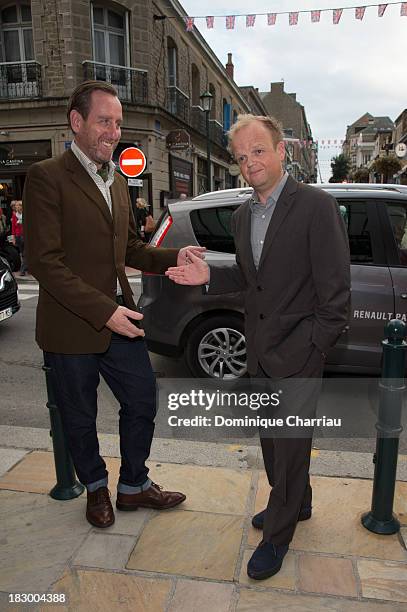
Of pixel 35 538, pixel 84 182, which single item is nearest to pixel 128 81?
pixel 84 182

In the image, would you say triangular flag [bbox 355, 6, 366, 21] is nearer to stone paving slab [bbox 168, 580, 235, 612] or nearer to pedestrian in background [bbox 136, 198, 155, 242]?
pedestrian in background [bbox 136, 198, 155, 242]

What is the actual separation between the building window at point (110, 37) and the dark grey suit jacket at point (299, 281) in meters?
17.5

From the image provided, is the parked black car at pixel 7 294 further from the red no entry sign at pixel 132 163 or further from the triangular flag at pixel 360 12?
the triangular flag at pixel 360 12

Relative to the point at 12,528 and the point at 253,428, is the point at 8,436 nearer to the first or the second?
the point at 12,528

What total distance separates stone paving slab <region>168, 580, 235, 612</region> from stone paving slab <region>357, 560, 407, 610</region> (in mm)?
573

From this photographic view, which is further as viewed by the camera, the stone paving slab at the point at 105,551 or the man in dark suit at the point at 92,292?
the stone paving slab at the point at 105,551

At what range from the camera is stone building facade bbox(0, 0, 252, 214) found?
1622cm

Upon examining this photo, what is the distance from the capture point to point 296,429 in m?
2.12

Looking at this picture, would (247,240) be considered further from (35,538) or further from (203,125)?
(203,125)

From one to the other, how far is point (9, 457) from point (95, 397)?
1178 millimetres

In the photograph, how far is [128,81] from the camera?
17.7 m

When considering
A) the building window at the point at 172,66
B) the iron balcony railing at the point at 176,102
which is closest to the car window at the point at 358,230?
the iron balcony railing at the point at 176,102

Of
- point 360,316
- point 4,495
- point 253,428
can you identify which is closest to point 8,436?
point 4,495

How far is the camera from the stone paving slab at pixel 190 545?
2205 mm
